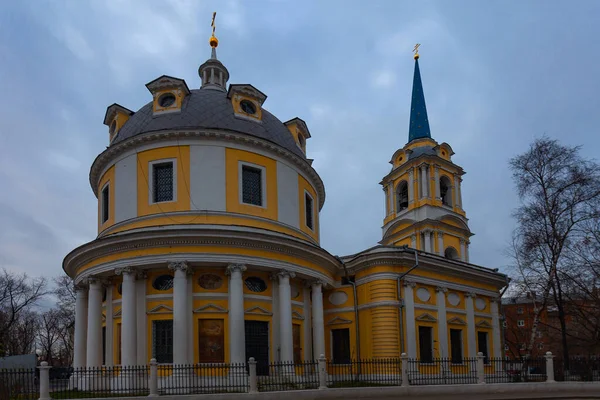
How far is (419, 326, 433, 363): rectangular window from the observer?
26.4 metres

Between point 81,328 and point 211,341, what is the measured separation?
6458mm

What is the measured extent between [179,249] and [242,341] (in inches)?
155

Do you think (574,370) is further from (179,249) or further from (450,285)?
(179,249)

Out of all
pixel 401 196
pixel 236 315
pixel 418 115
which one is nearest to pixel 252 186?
pixel 236 315

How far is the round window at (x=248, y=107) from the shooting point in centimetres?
2465

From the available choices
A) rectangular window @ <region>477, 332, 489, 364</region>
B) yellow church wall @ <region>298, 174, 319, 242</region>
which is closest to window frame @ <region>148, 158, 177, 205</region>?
yellow church wall @ <region>298, 174, 319, 242</region>

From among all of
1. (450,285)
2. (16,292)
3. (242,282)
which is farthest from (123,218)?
(16,292)

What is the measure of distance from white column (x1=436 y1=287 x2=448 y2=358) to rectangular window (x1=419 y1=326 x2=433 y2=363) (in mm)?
494

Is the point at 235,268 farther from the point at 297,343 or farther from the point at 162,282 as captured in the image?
the point at 297,343

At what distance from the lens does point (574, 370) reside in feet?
73.4

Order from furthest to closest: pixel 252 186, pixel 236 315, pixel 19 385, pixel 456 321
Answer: pixel 456 321, pixel 252 186, pixel 236 315, pixel 19 385

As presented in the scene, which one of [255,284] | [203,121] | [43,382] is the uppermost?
[203,121]

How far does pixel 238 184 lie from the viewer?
74.4ft

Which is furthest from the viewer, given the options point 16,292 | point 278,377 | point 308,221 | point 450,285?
point 16,292
